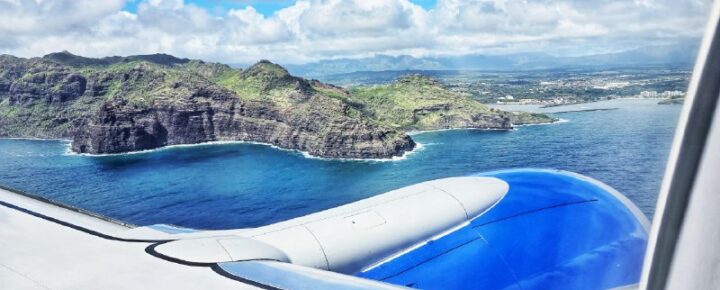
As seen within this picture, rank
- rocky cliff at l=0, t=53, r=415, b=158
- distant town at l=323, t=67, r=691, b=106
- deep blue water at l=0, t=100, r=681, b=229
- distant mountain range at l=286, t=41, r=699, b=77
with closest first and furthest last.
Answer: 1. distant mountain range at l=286, t=41, r=699, b=77
2. deep blue water at l=0, t=100, r=681, b=229
3. distant town at l=323, t=67, r=691, b=106
4. rocky cliff at l=0, t=53, r=415, b=158

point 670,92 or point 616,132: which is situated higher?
point 670,92

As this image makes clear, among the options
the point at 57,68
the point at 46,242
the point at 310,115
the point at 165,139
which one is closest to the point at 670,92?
the point at 46,242

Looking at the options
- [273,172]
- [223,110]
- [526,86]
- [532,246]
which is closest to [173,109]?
[223,110]

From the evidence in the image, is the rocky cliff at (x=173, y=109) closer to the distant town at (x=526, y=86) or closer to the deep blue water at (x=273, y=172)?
the deep blue water at (x=273, y=172)

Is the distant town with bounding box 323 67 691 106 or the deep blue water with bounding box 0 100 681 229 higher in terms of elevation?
the distant town with bounding box 323 67 691 106

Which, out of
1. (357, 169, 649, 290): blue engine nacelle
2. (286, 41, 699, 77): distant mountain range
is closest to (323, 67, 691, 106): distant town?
(286, 41, 699, 77): distant mountain range

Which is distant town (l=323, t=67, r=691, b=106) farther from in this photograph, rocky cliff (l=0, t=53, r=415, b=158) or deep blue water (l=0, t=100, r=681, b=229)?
rocky cliff (l=0, t=53, r=415, b=158)

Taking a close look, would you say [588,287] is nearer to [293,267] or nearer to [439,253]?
[439,253]

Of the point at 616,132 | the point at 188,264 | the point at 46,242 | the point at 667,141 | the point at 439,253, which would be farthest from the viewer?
the point at 616,132
